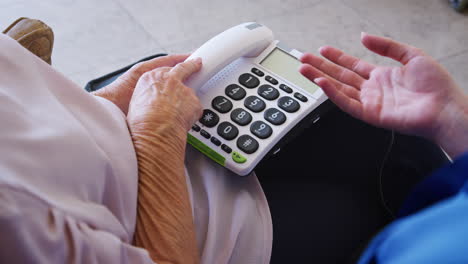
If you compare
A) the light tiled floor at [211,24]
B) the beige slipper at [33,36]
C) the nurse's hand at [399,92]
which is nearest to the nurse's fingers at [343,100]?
the nurse's hand at [399,92]

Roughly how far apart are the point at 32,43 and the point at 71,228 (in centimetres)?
40

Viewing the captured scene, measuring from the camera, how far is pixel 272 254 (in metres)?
0.53

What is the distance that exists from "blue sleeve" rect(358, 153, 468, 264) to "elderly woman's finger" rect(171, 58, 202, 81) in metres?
0.41

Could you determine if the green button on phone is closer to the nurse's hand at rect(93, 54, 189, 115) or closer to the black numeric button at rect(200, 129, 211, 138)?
the black numeric button at rect(200, 129, 211, 138)

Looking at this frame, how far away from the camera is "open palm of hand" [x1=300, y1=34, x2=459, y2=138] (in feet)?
1.67

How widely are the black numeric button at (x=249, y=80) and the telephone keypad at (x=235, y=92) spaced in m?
0.01

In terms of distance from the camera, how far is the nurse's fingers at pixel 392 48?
561 mm

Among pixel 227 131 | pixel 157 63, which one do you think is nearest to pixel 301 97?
pixel 227 131

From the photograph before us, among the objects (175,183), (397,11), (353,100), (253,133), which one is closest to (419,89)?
(353,100)

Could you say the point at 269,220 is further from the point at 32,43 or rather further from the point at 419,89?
the point at 32,43

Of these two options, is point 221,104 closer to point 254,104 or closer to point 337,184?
point 254,104

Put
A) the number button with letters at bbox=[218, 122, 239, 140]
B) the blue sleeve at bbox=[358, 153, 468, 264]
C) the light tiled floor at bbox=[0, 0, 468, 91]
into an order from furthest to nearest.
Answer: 1. the light tiled floor at bbox=[0, 0, 468, 91]
2. the number button with letters at bbox=[218, 122, 239, 140]
3. the blue sleeve at bbox=[358, 153, 468, 264]

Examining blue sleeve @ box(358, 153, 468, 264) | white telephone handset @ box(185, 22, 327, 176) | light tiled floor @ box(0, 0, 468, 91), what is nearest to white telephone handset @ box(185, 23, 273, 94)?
white telephone handset @ box(185, 22, 327, 176)

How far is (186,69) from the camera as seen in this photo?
0.61 metres
